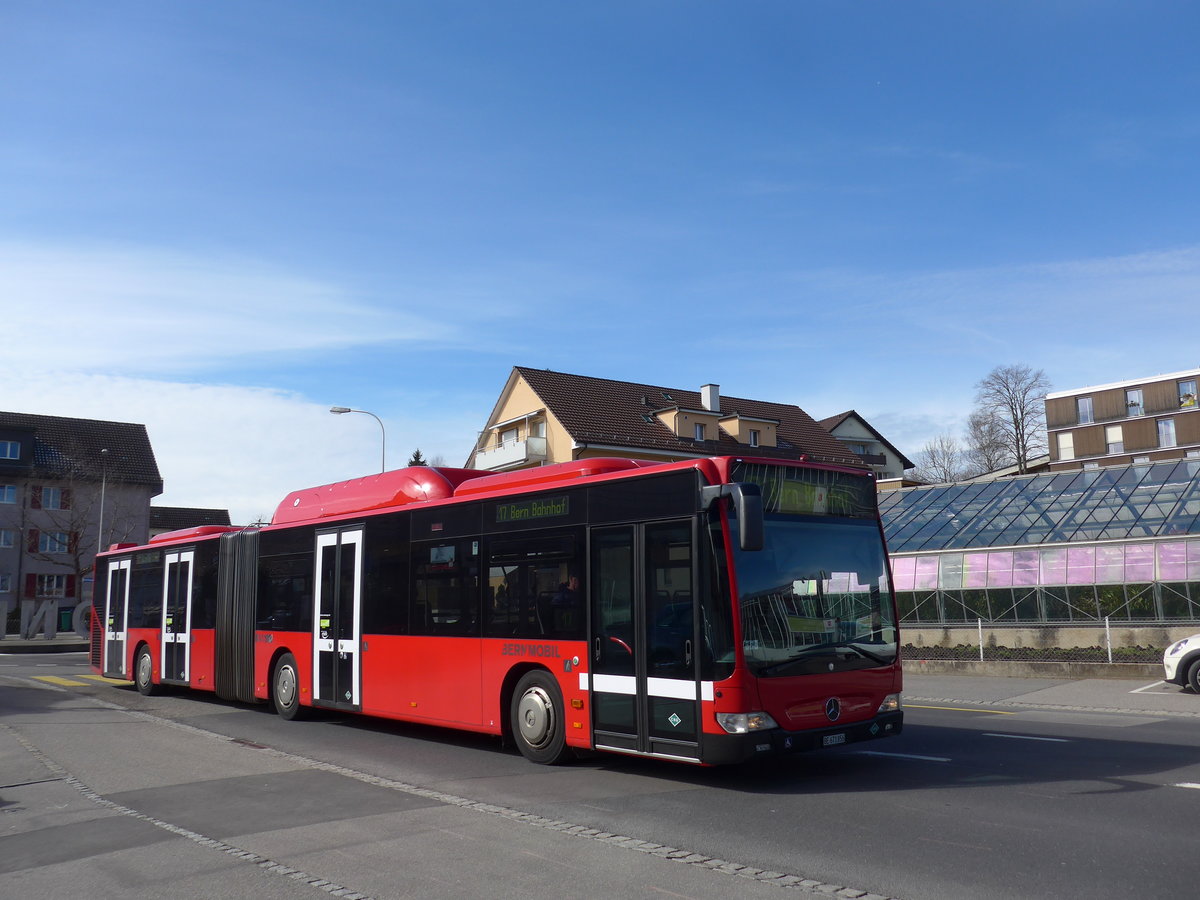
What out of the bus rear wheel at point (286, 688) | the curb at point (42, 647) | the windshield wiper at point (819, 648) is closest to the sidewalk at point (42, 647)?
the curb at point (42, 647)

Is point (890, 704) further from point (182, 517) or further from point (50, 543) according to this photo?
point (182, 517)

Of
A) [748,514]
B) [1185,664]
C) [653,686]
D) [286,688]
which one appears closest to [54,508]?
[286,688]

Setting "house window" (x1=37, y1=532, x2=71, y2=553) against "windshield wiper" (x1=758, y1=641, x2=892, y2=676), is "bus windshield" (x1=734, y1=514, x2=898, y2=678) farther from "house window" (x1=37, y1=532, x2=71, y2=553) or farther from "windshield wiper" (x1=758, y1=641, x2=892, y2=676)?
"house window" (x1=37, y1=532, x2=71, y2=553)

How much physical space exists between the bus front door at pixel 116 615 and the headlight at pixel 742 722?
16.7 metres

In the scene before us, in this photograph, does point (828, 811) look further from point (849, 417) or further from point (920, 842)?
point (849, 417)

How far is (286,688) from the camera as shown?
15508 millimetres

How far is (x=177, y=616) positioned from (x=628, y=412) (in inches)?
1509

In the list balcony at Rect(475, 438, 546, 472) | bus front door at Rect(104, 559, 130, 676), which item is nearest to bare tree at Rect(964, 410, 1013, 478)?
balcony at Rect(475, 438, 546, 472)

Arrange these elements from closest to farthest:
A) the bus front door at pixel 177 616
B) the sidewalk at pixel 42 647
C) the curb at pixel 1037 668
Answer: the bus front door at pixel 177 616, the curb at pixel 1037 668, the sidewalk at pixel 42 647

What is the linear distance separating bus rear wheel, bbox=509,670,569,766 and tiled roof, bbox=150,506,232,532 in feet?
264

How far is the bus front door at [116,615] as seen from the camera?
834 inches

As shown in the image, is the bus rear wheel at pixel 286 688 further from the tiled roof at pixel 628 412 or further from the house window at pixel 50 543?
the house window at pixel 50 543

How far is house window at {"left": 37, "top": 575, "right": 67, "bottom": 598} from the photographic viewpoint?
63.2m

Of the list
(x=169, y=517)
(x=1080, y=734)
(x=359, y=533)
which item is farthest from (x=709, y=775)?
(x=169, y=517)
